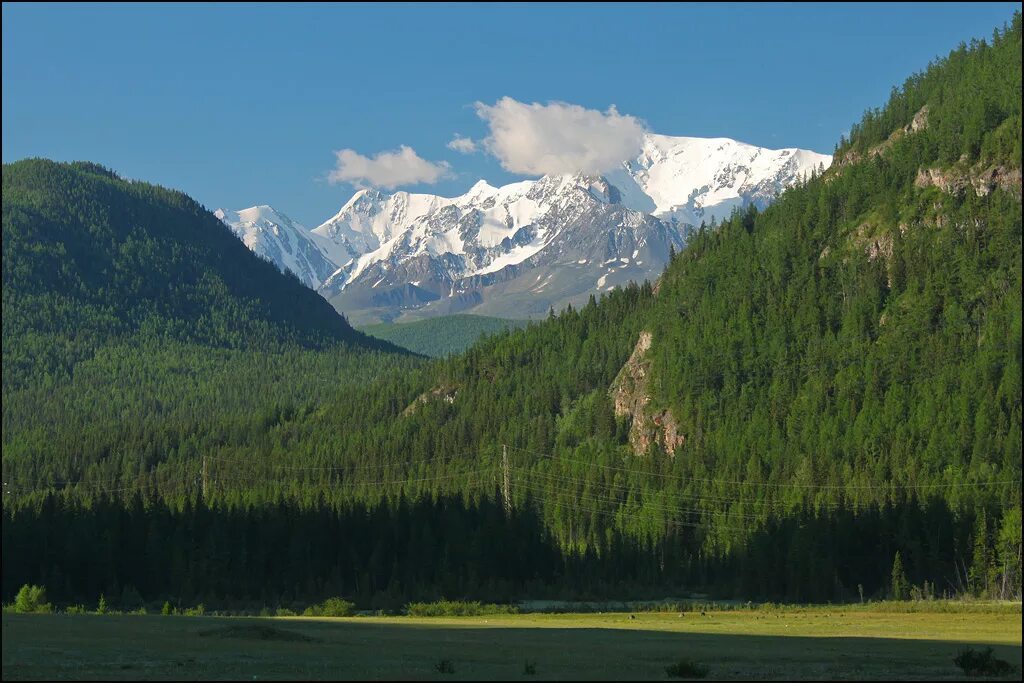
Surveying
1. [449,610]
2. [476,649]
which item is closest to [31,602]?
[449,610]

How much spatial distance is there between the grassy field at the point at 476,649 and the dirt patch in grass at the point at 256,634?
10cm

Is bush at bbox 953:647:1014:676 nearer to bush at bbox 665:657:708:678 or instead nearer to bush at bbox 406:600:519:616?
bush at bbox 665:657:708:678

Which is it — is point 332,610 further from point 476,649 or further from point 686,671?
point 686,671

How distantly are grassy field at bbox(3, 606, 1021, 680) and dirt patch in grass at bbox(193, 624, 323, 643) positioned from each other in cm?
10

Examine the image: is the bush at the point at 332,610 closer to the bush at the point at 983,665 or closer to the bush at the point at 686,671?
the bush at the point at 686,671

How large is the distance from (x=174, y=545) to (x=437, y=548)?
29895mm

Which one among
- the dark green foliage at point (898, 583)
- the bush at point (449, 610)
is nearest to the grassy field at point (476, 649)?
the bush at point (449, 610)

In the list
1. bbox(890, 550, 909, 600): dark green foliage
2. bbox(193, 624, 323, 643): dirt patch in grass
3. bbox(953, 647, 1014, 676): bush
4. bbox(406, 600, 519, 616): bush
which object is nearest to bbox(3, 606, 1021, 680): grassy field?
bbox(193, 624, 323, 643): dirt patch in grass

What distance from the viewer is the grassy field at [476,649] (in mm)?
47344

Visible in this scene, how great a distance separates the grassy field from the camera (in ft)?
155

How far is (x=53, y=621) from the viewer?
222ft

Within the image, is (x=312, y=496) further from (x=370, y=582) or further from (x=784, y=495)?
(x=784, y=495)

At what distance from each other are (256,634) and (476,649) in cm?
1044

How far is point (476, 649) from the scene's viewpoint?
60875 millimetres
